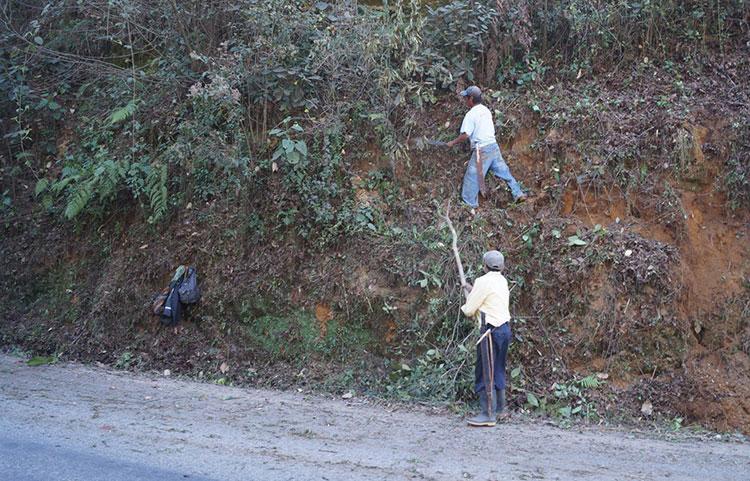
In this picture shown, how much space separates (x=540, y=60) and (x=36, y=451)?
9.16 meters

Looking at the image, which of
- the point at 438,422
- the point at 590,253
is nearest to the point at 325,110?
the point at 590,253

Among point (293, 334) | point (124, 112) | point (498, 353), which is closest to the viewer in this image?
point (498, 353)

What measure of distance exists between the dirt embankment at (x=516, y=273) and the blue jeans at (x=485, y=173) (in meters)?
0.21

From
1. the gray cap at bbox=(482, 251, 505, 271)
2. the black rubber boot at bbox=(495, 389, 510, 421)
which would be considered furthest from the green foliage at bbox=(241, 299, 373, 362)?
the gray cap at bbox=(482, 251, 505, 271)

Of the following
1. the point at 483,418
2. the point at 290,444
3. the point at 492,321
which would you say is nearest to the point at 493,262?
the point at 492,321

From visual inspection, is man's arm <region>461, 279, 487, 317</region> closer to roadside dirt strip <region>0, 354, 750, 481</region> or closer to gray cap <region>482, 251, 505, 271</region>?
gray cap <region>482, 251, 505, 271</region>

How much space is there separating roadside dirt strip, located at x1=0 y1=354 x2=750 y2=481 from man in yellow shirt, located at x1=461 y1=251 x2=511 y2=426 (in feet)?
0.99

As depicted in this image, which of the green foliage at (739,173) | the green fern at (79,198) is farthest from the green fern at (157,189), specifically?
the green foliage at (739,173)

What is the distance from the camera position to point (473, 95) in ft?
34.3

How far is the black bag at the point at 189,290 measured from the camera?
10453 mm

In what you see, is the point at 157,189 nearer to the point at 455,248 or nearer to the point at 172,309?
the point at 172,309

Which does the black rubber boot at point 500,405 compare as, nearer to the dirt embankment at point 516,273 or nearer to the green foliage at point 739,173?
the dirt embankment at point 516,273

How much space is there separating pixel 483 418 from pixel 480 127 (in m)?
4.44

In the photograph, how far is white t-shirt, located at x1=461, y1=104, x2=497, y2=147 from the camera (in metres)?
10.4
